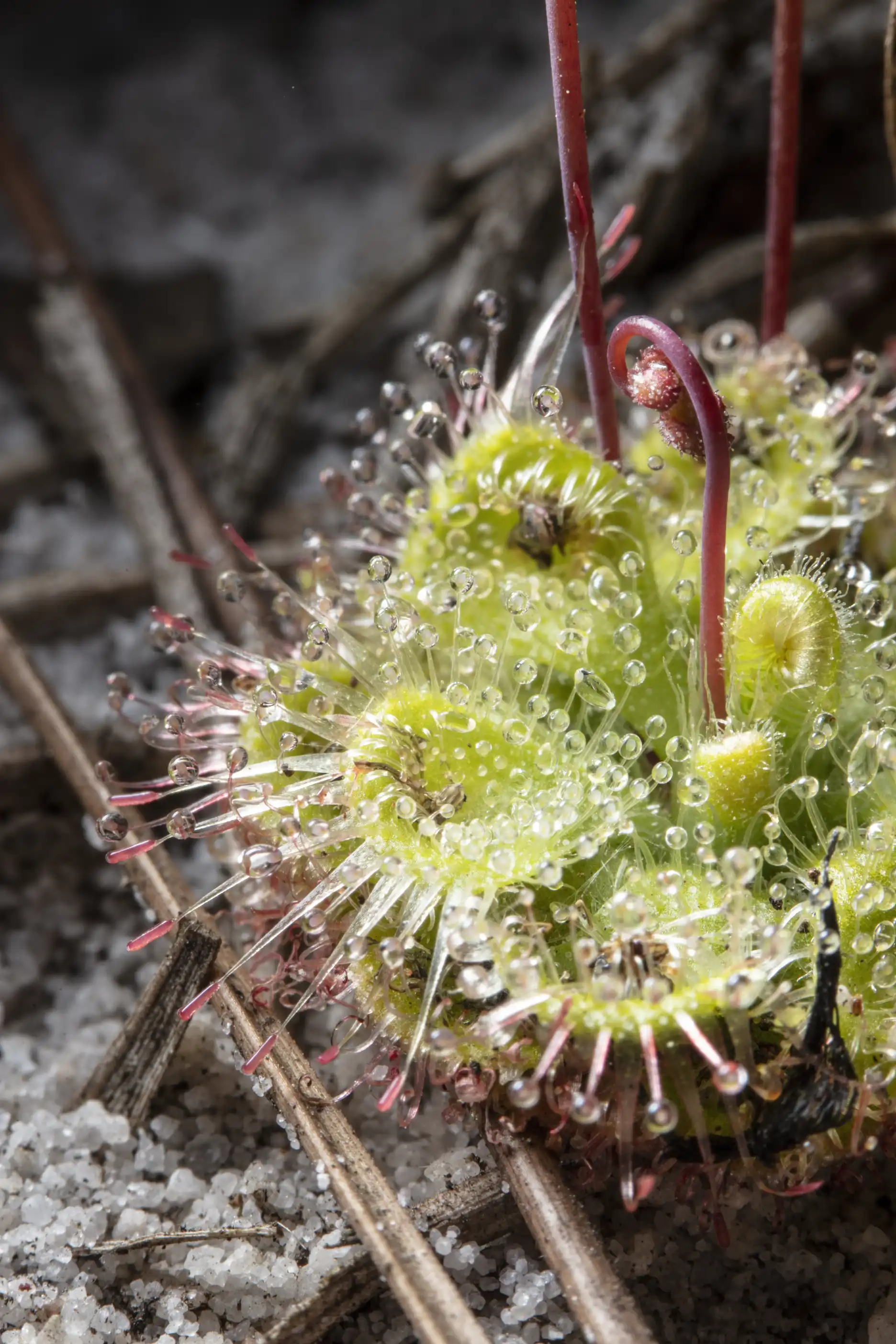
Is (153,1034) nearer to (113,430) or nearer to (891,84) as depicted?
(113,430)

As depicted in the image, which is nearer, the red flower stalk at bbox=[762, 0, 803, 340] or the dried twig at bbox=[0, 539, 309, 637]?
the red flower stalk at bbox=[762, 0, 803, 340]

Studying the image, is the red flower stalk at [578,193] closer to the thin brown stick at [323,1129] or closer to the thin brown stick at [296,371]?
the thin brown stick at [323,1129]

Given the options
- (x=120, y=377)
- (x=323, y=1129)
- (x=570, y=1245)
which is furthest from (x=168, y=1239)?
(x=120, y=377)

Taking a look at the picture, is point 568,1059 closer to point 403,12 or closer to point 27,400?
point 27,400

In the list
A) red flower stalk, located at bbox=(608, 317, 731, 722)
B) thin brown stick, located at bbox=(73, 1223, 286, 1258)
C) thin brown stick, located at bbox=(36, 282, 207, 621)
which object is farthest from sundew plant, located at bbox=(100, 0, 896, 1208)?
thin brown stick, located at bbox=(36, 282, 207, 621)

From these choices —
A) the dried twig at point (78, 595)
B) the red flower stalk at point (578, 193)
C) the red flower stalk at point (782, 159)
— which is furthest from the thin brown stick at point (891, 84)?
the dried twig at point (78, 595)

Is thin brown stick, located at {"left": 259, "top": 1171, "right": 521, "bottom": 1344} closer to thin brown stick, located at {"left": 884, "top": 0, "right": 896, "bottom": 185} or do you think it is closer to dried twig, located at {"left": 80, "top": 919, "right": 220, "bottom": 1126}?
dried twig, located at {"left": 80, "top": 919, "right": 220, "bottom": 1126}
